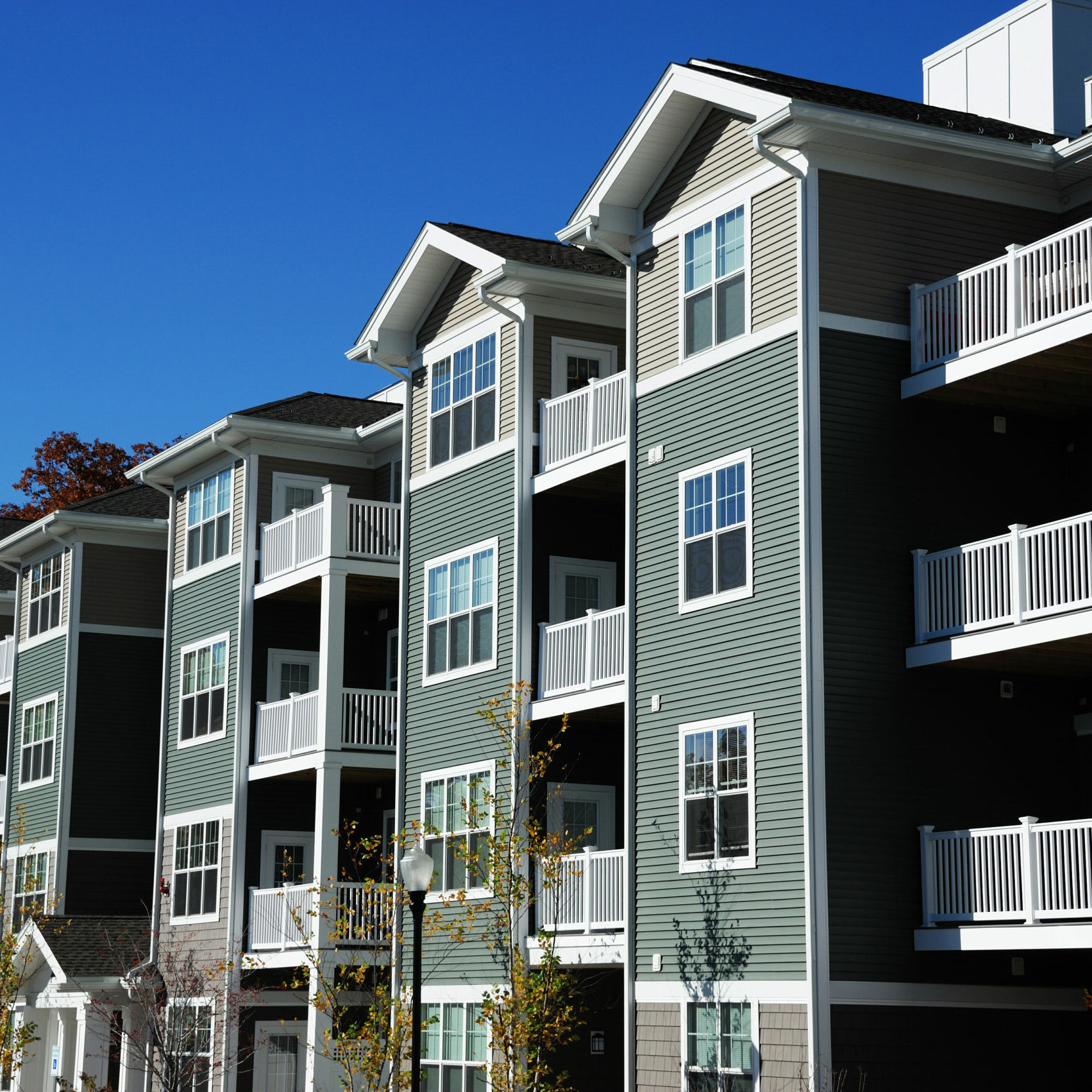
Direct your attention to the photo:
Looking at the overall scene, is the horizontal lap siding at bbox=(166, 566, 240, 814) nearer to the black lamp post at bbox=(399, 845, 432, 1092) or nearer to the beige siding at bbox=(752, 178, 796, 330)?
the black lamp post at bbox=(399, 845, 432, 1092)

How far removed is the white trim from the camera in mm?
27672

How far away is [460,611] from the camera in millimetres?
28297

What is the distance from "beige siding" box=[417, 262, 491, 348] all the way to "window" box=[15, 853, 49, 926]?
55.7ft

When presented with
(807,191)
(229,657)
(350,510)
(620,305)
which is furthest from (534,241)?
(229,657)

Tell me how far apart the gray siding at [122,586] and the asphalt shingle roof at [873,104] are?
2115 cm

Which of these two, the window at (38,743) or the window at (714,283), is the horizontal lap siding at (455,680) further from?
the window at (38,743)

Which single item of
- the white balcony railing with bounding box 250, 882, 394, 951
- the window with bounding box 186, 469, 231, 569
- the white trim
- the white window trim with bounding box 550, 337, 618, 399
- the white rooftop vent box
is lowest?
the white balcony railing with bounding box 250, 882, 394, 951

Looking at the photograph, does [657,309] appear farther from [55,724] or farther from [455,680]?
[55,724]

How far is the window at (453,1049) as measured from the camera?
85.8ft

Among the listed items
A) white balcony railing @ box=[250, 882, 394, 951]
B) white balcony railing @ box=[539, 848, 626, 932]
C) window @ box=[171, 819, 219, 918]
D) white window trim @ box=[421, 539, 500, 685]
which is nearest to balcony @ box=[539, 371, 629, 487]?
white window trim @ box=[421, 539, 500, 685]

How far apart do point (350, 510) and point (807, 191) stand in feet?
43.6

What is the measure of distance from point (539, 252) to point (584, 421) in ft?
11.7

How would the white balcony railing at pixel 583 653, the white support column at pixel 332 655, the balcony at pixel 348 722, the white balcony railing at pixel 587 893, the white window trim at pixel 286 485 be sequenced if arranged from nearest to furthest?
1. the white balcony railing at pixel 587 893
2. the white balcony railing at pixel 583 653
3. the white support column at pixel 332 655
4. the balcony at pixel 348 722
5. the white window trim at pixel 286 485

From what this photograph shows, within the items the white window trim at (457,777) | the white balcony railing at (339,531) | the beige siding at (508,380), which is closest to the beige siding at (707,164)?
the beige siding at (508,380)
